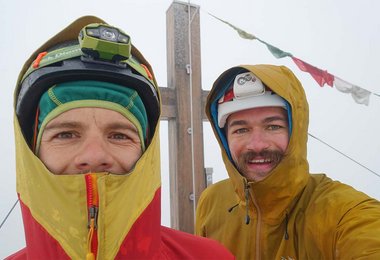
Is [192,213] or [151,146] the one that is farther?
[192,213]

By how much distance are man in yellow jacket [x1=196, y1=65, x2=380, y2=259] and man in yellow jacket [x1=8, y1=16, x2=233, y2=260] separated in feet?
1.72

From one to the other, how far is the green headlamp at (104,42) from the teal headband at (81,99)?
10cm

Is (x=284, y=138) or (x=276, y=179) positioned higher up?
(x=284, y=138)

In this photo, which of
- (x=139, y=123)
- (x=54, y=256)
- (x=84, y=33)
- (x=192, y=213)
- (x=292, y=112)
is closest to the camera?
(x=54, y=256)

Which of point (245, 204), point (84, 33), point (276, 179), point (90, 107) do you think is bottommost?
point (245, 204)

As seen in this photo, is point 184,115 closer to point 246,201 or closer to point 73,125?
point 246,201

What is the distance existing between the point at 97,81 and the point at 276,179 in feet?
3.50

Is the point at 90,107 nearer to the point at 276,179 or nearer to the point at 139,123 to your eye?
the point at 139,123

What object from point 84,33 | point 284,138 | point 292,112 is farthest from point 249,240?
point 84,33

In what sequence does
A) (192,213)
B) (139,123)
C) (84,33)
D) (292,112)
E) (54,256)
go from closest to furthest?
(54,256) < (84,33) < (139,123) < (292,112) < (192,213)

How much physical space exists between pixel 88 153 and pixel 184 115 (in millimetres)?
1469

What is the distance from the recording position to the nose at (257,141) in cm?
168

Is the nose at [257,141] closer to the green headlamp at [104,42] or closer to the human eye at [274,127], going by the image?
the human eye at [274,127]

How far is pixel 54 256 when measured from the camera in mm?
825
